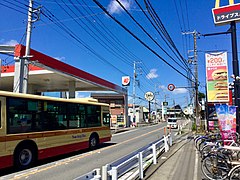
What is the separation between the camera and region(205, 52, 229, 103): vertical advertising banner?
17.8 metres

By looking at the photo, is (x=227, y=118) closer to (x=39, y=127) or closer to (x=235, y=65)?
(x=235, y=65)

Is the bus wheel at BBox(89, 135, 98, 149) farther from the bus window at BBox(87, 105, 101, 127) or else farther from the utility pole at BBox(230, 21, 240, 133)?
the utility pole at BBox(230, 21, 240, 133)

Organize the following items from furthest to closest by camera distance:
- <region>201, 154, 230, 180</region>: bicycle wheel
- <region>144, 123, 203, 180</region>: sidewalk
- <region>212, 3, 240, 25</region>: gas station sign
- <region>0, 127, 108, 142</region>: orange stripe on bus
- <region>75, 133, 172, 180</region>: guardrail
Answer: <region>212, 3, 240, 25</region>: gas station sign, <region>0, 127, 108, 142</region>: orange stripe on bus, <region>144, 123, 203, 180</region>: sidewalk, <region>201, 154, 230, 180</region>: bicycle wheel, <region>75, 133, 172, 180</region>: guardrail

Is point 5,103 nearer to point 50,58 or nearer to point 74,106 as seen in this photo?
point 74,106

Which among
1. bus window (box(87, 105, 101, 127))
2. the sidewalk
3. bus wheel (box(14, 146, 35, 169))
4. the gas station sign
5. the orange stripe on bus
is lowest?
the sidewalk

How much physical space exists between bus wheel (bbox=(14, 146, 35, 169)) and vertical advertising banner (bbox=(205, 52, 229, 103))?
13.3 meters

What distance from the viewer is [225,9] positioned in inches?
668

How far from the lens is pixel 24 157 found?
31.6ft

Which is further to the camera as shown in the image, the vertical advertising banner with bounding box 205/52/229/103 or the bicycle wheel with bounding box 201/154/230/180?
the vertical advertising banner with bounding box 205/52/229/103

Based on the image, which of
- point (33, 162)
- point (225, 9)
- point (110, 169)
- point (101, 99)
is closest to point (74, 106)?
point (33, 162)

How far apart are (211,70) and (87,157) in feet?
36.9

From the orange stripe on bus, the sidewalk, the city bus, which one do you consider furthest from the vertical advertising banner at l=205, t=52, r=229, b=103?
the orange stripe on bus

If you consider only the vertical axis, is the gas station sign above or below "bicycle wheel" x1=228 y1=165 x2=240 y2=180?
above

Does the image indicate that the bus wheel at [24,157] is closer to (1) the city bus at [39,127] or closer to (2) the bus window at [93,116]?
(1) the city bus at [39,127]
